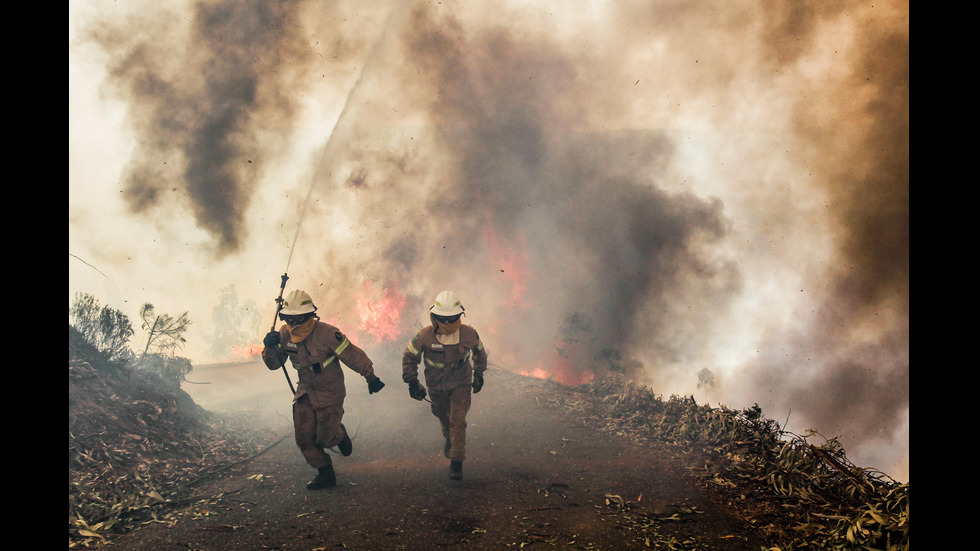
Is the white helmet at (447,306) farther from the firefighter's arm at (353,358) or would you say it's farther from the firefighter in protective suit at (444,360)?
the firefighter's arm at (353,358)

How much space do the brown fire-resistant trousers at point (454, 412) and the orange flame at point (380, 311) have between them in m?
10.8

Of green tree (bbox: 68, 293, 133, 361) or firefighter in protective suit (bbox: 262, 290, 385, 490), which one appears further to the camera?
green tree (bbox: 68, 293, 133, 361)

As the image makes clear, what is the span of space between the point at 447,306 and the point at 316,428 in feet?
8.46

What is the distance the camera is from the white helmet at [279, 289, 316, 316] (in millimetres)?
6480

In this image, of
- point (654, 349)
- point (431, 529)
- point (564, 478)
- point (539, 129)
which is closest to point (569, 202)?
point (539, 129)

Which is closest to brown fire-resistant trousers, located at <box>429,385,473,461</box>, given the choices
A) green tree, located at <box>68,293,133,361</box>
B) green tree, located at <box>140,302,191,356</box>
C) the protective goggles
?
the protective goggles

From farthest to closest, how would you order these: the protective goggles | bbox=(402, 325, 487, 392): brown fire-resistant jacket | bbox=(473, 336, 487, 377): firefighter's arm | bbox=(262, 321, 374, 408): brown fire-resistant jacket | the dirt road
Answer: bbox=(473, 336, 487, 377): firefighter's arm < bbox=(402, 325, 487, 392): brown fire-resistant jacket < the protective goggles < bbox=(262, 321, 374, 408): brown fire-resistant jacket < the dirt road

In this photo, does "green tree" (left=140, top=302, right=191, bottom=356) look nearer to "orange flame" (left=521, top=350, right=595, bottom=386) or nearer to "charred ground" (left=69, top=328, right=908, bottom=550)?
"charred ground" (left=69, top=328, right=908, bottom=550)

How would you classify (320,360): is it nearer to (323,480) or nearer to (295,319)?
(295,319)

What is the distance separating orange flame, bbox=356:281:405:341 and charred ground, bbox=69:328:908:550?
838 centimetres

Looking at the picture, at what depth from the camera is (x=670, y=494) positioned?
6.05 metres

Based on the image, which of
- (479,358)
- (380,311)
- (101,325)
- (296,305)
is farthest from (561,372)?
(101,325)

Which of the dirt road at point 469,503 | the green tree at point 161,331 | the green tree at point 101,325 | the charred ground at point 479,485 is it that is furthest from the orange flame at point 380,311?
the dirt road at point 469,503

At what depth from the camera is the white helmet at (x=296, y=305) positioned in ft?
21.3
